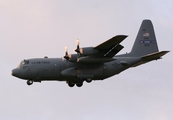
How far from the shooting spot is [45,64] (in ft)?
111

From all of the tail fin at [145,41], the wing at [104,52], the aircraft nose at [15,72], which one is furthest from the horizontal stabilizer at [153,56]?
the aircraft nose at [15,72]

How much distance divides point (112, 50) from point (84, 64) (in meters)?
2.96

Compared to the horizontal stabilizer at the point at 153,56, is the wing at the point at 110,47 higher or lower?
higher

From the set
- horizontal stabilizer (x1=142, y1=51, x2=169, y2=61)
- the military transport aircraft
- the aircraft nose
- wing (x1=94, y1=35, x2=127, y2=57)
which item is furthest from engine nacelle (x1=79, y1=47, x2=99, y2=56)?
the aircraft nose

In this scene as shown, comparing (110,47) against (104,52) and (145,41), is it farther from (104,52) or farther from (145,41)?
(145,41)

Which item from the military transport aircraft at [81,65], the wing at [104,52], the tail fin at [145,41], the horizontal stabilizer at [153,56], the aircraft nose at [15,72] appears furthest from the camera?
the tail fin at [145,41]

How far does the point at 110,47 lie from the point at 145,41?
632cm

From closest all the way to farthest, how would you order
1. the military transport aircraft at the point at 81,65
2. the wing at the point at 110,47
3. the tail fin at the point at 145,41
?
the wing at the point at 110,47
the military transport aircraft at the point at 81,65
the tail fin at the point at 145,41

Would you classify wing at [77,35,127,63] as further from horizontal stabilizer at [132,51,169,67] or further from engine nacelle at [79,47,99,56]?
horizontal stabilizer at [132,51,169,67]

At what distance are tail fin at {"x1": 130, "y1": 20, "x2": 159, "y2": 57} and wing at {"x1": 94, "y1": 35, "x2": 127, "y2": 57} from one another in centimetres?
444

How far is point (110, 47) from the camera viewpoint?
105ft

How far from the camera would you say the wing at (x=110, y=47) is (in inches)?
1198

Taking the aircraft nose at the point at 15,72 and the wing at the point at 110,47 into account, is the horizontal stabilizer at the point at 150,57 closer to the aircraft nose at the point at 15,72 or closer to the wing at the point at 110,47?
the wing at the point at 110,47

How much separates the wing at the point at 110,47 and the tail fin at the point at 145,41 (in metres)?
4.44
